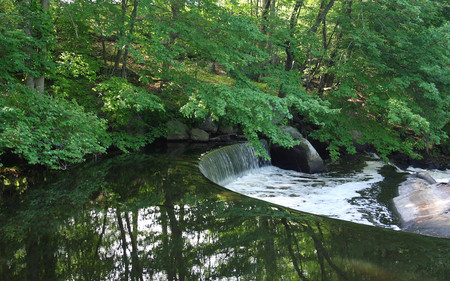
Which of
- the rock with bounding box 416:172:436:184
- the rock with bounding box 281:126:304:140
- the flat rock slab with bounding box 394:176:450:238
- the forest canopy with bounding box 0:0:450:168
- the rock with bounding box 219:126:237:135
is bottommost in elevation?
the flat rock slab with bounding box 394:176:450:238

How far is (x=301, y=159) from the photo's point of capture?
12375 mm

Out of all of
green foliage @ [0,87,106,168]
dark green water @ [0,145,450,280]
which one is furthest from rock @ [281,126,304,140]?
green foliage @ [0,87,106,168]

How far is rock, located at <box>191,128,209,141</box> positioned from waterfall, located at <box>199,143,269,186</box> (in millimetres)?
1639

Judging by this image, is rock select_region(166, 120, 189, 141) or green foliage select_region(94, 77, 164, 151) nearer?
green foliage select_region(94, 77, 164, 151)

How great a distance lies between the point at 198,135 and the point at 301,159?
3.93m

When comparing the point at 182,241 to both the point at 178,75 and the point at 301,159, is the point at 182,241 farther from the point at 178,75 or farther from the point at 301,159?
the point at 301,159

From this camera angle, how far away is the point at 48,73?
25.0 ft

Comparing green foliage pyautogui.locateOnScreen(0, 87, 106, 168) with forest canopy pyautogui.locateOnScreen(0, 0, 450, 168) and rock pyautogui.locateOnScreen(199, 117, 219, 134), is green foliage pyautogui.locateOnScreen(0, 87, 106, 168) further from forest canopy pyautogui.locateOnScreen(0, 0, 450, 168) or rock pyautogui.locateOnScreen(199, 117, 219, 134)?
rock pyautogui.locateOnScreen(199, 117, 219, 134)

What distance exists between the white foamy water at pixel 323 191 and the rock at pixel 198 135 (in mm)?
2394

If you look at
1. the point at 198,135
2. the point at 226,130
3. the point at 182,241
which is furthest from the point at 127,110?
the point at 182,241

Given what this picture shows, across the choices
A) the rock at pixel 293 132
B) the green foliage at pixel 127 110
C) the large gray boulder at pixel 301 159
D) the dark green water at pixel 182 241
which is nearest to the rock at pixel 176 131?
the green foliage at pixel 127 110

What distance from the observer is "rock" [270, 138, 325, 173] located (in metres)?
12.2

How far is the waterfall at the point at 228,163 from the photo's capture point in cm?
949

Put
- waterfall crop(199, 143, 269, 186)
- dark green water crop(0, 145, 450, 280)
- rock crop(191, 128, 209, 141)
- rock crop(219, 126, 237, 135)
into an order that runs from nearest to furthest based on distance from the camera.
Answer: dark green water crop(0, 145, 450, 280), waterfall crop(199, 143, 269, 186), rock crop(191, 128, 209, 141), rock crop(219, 126, 237, 135)
